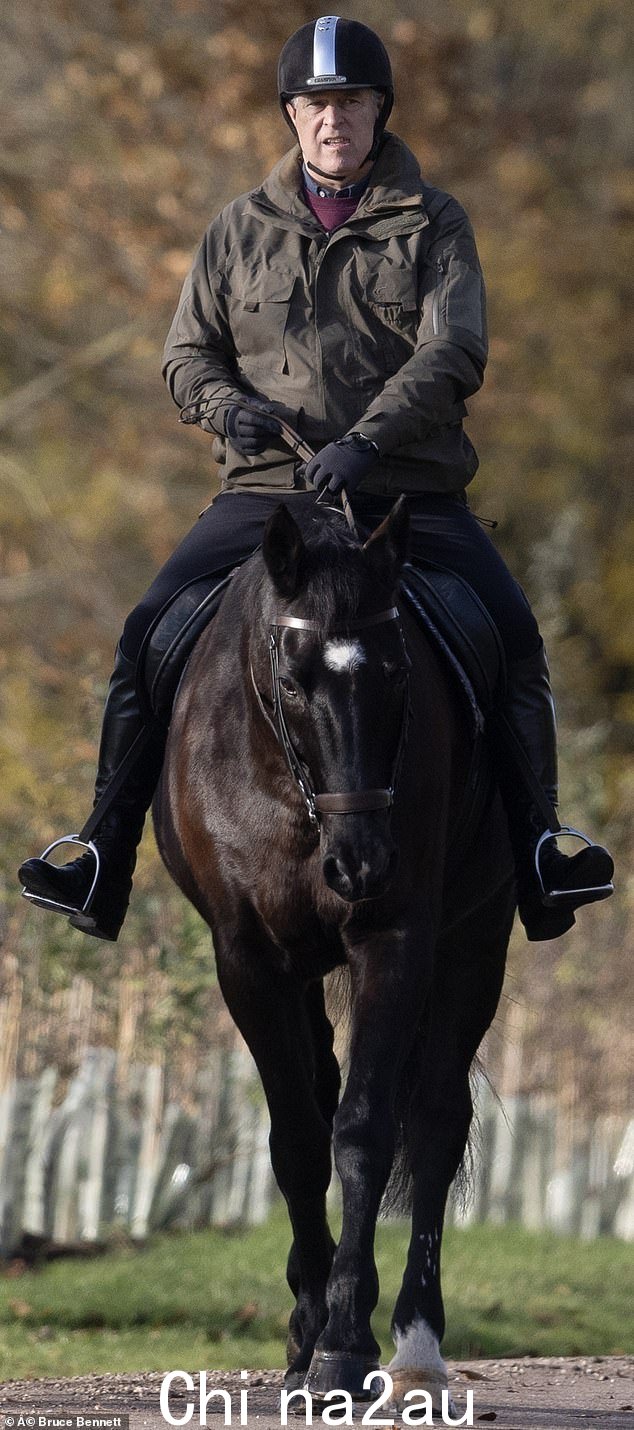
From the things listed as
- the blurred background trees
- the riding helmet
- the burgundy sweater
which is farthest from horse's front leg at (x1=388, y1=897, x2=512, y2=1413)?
the blurred background trees

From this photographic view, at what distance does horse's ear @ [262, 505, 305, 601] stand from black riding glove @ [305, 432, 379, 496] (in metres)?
0.42

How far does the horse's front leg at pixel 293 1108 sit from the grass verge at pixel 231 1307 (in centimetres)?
160

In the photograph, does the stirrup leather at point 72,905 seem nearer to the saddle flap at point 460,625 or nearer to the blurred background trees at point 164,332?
the saddle flap at point 460,625

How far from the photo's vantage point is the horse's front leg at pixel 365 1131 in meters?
4.96

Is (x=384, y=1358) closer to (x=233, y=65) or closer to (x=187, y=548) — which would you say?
(x=187, y=548)

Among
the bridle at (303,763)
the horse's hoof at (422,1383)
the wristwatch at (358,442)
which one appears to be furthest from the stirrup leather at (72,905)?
the horse's hoof at (422,1383)

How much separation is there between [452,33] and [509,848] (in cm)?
1223

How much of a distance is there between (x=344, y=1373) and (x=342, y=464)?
2.40 metres

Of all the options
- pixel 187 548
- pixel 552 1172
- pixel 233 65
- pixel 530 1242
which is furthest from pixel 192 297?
pixel 233 65

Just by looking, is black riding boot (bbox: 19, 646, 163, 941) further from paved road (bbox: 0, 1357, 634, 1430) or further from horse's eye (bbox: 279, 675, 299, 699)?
paved road (bbox: 0, 1357, 634, 1430)

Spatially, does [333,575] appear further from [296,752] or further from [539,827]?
[539,827]

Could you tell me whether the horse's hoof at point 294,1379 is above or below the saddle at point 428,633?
below

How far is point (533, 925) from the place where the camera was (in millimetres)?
6508

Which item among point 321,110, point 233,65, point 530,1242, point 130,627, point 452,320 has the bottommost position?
point 530,1242
